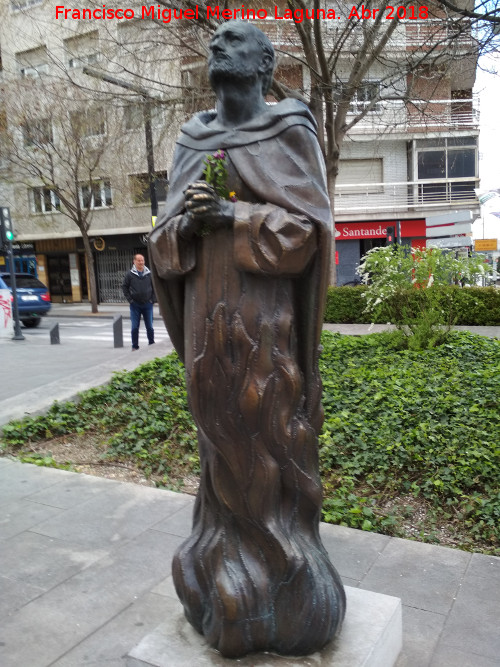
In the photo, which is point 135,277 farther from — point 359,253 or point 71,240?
point 71,240

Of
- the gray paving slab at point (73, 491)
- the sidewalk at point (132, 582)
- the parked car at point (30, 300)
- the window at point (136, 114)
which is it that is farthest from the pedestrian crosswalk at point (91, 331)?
the sidewalk at point (132, 582)

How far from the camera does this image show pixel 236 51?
2031 millimetres

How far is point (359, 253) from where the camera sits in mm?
26203

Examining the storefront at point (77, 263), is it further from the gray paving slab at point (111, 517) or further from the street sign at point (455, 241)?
the gray paving slab at point (111, 517)

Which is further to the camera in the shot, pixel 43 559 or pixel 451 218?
pixel 451 218

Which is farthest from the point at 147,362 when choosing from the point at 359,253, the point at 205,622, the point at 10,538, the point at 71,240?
the point at 71,240

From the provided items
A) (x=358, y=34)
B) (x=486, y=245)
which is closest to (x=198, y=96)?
(x=358, y=34)

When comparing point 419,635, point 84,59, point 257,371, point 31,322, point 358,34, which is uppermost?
point 84,59

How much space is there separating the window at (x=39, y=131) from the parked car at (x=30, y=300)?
5.65 m

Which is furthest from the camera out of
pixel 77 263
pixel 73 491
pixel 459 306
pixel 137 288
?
pixel 77 263

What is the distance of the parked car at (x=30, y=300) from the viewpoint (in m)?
17.7

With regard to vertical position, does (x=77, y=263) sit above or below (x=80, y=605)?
above

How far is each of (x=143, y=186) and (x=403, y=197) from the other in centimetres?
1161

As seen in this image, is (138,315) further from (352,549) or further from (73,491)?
(352,549)
